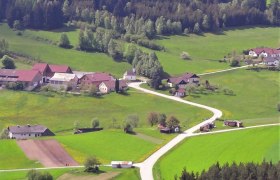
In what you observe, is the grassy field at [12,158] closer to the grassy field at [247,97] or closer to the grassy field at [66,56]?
the grassy field at [247,97]

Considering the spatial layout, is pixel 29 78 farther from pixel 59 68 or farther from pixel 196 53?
pixel 196 53

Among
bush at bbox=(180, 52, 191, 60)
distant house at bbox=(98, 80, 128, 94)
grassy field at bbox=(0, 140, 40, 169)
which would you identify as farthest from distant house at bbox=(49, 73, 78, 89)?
grassy field at bbox=(0, 140, 40, 169)

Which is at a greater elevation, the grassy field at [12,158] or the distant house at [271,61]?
the distant house at [271,61]

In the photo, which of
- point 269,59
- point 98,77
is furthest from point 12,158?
point 269,59

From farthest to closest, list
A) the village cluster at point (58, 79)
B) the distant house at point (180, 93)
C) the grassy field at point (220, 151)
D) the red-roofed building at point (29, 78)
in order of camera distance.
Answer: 1. the village cluster at point (58, 79)
2. the red-roofed building at point (29, 78)
3. the distant house at point (180, 93)
4. the grassy field at point (220, 151)

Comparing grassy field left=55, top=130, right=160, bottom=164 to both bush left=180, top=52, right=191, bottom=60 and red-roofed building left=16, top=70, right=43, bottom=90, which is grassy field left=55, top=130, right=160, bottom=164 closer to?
red-roofed building left=16, top=70, right=43, bottom=90

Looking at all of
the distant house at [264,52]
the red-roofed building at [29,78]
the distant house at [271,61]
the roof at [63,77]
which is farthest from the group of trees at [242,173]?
the distant house at [264,52]
